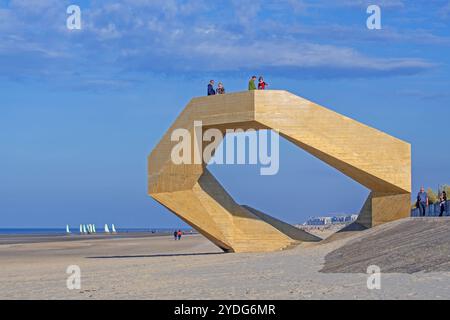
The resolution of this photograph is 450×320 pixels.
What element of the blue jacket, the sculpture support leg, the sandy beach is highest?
the blue jacket

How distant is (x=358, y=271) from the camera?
15.1 meters

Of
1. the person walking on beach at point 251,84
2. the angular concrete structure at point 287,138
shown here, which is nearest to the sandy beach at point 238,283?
the angular concrete structure at point 287,138

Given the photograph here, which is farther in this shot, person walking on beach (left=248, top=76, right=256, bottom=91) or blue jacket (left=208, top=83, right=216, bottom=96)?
blue jacket (left=208, top=83, right=216, bottom=96)

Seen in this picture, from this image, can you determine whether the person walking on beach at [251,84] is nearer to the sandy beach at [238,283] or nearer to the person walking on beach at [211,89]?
the person walking on beach at [211,89]

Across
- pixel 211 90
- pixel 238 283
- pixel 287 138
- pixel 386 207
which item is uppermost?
pixel 211 90

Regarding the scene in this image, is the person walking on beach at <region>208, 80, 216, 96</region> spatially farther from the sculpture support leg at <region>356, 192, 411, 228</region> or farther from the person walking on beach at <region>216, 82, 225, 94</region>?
the sculpture support leg at <region>356, 192, 411, 228</region>

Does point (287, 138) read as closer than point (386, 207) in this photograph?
Yes

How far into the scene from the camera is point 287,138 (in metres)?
24.3

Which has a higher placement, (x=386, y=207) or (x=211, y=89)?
(x=211, y=89)

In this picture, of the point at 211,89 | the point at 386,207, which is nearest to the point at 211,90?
the point at 211,89

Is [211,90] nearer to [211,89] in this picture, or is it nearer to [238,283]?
[211,89]

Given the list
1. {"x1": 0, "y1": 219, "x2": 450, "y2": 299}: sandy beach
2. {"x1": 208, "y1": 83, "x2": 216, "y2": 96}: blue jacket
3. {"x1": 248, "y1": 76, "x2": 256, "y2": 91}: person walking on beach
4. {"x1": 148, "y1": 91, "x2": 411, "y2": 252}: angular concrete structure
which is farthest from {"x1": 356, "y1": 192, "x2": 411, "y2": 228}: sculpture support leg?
{"x1": 208, "y1": 83, "x2": 216, "y2": 96}: blue jacket

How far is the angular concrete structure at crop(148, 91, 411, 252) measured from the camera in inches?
940

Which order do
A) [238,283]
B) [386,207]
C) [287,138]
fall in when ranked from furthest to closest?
[386,207] < [287,138] < [238,283]
